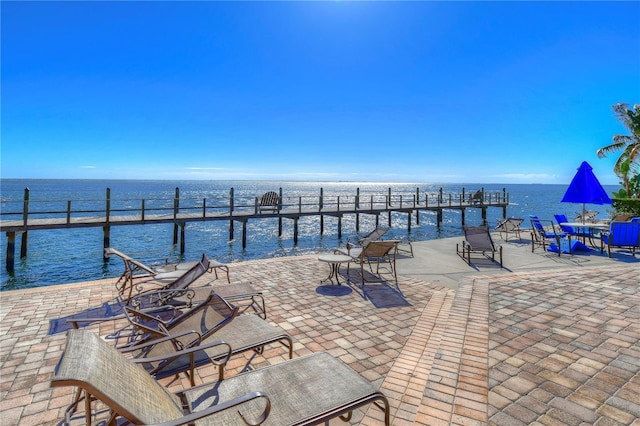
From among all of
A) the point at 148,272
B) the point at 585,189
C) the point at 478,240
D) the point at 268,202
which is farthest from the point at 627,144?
the point at 148,272

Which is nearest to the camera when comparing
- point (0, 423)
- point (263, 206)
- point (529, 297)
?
point (0, 423)

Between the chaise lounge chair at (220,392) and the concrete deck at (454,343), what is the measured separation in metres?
0.48

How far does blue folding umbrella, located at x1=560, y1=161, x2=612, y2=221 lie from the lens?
8781 millimetres

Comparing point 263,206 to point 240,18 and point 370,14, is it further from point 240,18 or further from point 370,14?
point 370,14

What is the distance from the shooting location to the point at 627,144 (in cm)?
1766

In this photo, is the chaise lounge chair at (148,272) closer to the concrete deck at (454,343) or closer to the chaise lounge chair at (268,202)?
the concrete deck at (454,343)

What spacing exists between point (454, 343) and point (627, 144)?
21.9m

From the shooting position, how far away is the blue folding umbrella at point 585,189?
8781mm

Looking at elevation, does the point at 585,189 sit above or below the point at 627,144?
below

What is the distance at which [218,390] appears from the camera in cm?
190

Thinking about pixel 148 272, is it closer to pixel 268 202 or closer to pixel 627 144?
pixel 268 202

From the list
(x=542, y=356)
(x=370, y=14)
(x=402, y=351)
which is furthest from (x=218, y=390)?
(x=370, y=14)

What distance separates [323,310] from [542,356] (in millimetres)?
2482

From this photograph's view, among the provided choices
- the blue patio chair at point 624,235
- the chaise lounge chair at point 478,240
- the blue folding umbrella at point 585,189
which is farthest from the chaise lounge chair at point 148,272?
the blue folding umbrella at point 585,189
